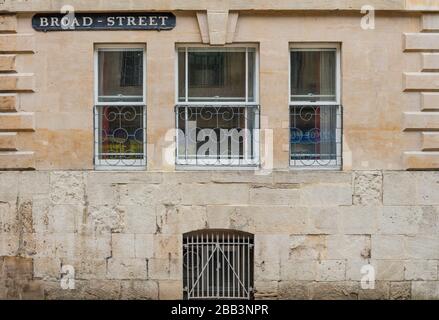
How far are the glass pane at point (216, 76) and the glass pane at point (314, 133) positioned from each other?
88cm

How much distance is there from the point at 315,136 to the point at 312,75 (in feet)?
2.90

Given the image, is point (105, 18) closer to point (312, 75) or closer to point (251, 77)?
point (251, 77)

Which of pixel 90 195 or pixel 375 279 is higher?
pixel 90 195

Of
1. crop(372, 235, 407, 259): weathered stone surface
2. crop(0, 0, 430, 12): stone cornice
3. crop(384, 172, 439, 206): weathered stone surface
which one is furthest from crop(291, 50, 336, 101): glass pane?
crop(372, 235, 407, 259): weathered stone surface

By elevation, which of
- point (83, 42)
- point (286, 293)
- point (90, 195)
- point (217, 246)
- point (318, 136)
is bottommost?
point (286, 293)

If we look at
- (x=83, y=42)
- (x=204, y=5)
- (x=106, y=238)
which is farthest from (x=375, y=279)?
(x=83, y=42)

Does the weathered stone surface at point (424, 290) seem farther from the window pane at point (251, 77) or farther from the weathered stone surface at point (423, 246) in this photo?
the window pane at point (251, 77)

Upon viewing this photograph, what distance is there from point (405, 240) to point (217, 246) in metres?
2.63

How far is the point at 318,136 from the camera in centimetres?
1095

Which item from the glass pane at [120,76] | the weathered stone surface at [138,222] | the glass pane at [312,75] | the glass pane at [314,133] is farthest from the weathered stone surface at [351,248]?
the glass pane at [120,76]

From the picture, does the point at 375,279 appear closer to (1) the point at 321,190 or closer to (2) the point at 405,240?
(2) the point at 405,240

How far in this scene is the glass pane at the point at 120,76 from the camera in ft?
35.8

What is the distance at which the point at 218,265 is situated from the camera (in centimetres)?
1076

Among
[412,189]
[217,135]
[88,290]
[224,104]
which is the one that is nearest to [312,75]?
[224,104]
